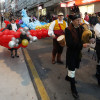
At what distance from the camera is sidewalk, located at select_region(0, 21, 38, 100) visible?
3262 millimetres

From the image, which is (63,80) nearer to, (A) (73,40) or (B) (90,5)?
(A) (73,40)

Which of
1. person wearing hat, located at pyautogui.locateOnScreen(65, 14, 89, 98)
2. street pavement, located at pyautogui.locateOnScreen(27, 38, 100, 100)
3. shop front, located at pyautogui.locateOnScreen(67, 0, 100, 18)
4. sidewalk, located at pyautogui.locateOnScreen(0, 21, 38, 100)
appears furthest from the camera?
shop front, located at pyautogui.locateOnScreen(67, 0, 100, 18)

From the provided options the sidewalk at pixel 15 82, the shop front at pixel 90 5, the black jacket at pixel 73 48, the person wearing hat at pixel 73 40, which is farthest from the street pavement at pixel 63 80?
the shop front at pixel 90 5

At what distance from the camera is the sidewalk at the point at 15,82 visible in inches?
128

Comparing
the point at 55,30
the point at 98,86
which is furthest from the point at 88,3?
the point at 98,86

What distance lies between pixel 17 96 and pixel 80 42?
181cm

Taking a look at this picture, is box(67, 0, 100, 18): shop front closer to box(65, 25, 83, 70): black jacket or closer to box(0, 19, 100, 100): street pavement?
box(0, 19, 100, 100): street pavement

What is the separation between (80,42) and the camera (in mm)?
3119

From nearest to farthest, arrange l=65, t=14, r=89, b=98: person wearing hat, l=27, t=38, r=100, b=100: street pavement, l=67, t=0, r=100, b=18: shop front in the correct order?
l=65, t=14, r=89, b=98: person wearing hat, l=27, t=38, r=100, b=100: street pavement, l=67, t=0, r=100, b=18: shop front

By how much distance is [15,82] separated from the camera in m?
3.91

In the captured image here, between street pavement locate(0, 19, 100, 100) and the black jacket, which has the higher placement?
the black jacket

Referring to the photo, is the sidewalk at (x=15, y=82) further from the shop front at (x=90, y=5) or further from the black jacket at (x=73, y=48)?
the shop front at (x=90, y=5)

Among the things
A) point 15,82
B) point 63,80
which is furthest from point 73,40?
point 15,82

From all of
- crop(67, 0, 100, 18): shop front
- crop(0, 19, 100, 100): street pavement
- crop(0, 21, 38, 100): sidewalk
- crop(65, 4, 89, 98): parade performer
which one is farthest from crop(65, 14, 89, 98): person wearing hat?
crop(67, 0, 100, 18): shop front
